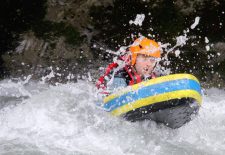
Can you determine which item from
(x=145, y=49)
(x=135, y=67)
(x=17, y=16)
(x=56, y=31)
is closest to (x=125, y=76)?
(x=135, y=67)

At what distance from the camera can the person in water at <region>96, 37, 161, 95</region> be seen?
18.8 feet

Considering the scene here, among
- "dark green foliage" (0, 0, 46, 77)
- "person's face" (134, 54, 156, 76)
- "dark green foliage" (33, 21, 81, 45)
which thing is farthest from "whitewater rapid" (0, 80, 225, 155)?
"dark green foliage" (0, 0, 46, 77)

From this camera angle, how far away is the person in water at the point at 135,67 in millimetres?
5745

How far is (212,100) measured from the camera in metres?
7.18

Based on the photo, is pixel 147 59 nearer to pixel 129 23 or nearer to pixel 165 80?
pixel 165 80

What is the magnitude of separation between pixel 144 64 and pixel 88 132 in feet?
3.44

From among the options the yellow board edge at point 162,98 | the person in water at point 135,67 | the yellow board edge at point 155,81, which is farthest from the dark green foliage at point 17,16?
the yellow board edge at point 162,98

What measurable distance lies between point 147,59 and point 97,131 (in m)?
1.05

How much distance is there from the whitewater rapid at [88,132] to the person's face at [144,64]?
0.61 metres

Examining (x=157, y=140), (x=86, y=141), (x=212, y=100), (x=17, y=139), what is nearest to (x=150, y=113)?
(x=157, y=140)

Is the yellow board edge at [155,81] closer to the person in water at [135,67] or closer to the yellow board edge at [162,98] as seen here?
the yellow board edge at [162,98]

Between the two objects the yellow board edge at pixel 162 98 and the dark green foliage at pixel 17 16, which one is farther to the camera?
the dark green foliage at pixel 17 16

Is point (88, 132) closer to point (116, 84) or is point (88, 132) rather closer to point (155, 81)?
point (116, 84)

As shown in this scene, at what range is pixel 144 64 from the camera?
5.84 meters
